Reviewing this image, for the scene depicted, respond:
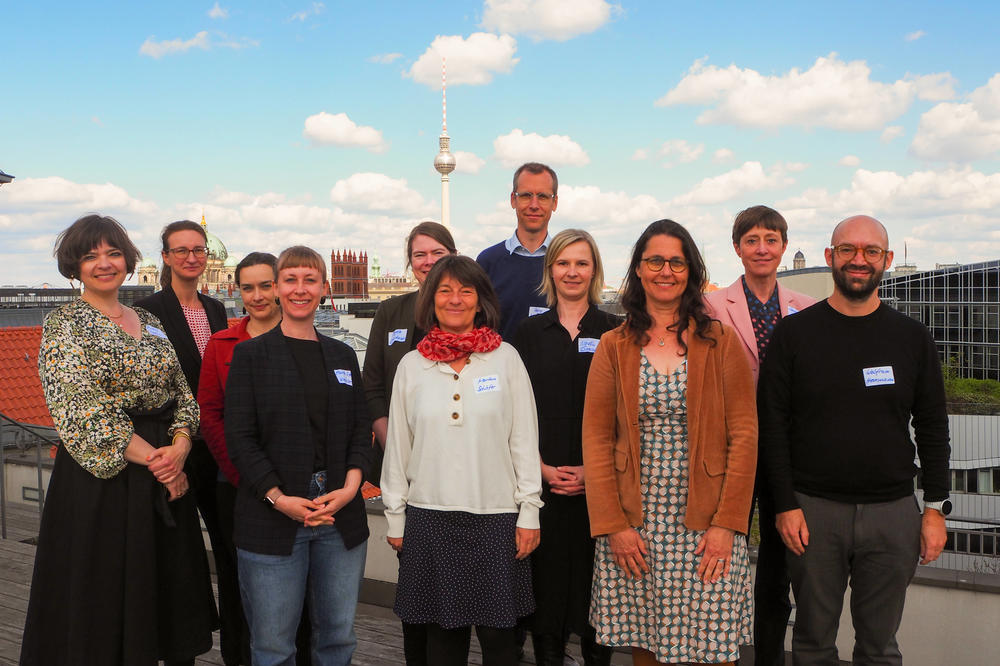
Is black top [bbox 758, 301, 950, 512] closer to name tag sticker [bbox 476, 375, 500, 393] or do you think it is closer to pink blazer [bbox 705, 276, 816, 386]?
pink blazer [bbox 705, 276, 816, 386]

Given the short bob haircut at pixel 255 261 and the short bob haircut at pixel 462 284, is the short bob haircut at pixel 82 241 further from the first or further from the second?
the short bob haircut at pixel 462 284

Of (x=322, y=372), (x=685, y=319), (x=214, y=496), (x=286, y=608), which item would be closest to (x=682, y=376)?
(x=685, y=319)

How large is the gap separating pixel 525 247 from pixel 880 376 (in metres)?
1.75

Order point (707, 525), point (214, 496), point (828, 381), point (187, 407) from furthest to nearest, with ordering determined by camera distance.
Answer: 1. point (214, 496)
2. point (187, 407)
3. point (828, 381)
4. point (707, 525)

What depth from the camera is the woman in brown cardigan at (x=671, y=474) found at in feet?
8.09

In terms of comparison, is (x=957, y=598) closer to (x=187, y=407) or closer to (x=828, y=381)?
(x=828, y=381)

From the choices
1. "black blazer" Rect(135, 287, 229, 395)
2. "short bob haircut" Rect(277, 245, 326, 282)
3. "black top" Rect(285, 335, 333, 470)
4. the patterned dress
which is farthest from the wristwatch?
"black blazer" Rect(135, 287, 229, 395)

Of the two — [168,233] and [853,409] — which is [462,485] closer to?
[853,409]

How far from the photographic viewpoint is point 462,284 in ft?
8.86

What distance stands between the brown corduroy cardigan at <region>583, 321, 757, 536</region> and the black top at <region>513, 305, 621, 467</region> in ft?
0.99

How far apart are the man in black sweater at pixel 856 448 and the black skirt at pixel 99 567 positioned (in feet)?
7.41

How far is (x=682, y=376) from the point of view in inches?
99.0

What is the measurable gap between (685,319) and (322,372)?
51.5 inches

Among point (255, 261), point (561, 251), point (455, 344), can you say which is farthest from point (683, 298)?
point (255, 261)
